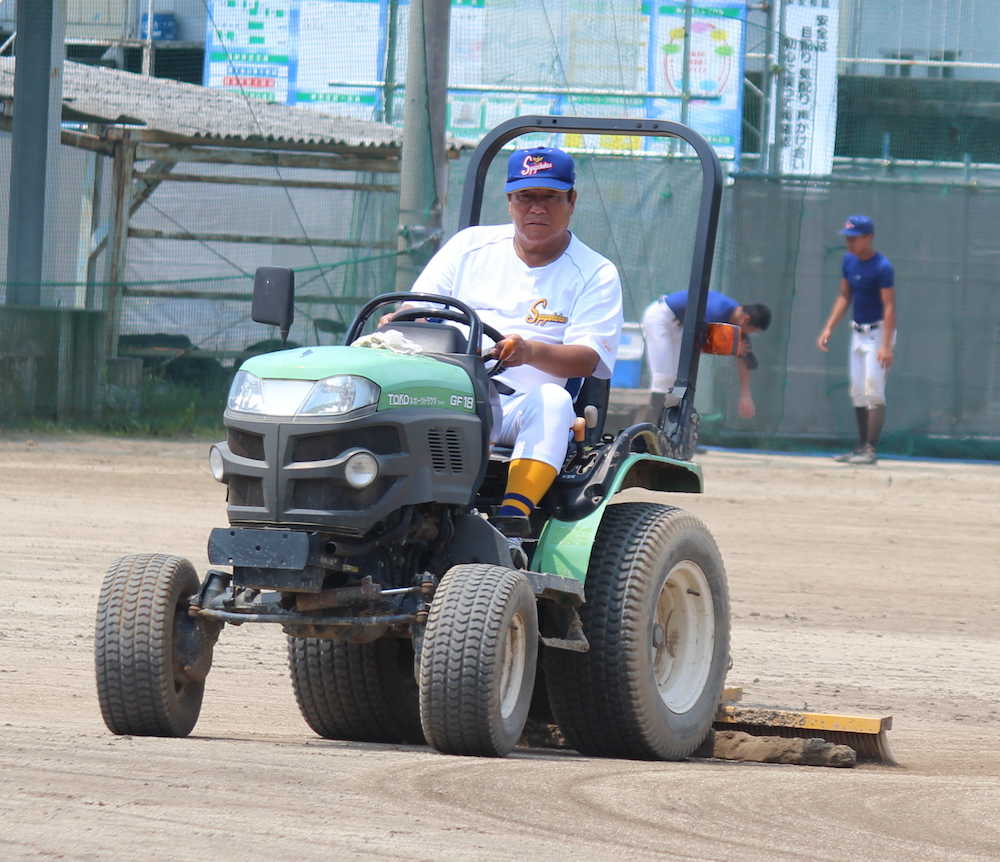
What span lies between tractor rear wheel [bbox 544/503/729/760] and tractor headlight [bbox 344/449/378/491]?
98cm

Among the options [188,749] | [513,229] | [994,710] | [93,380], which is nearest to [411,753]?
[188,749]

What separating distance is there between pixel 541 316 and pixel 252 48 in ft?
61.9

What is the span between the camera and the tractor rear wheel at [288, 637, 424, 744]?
19.0 ft

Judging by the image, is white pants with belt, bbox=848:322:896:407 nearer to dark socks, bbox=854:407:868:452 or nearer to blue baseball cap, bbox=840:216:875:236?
dark socks, bbox=854:407:868:452

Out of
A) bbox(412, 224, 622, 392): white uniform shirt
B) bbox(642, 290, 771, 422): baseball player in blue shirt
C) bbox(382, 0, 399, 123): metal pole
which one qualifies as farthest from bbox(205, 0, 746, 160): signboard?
bbox(412, 224, 622, 392): white uniform shirt

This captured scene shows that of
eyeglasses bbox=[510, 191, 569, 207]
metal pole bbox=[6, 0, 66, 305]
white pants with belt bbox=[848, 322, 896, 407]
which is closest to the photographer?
eyeglasses bbox=[510, 191, 569, 207]

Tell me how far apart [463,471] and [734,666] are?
3210 millimetres

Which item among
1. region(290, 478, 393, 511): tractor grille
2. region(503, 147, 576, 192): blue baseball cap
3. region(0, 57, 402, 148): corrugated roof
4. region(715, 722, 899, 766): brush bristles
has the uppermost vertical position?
region(0, 57, 402, 148): corrugated roof

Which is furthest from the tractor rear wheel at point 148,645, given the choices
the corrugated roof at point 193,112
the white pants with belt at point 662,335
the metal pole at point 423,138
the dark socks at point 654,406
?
the corrugated roof at point 193,112

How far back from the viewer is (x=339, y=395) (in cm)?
487

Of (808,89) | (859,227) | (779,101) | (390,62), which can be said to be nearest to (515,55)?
(390,62)

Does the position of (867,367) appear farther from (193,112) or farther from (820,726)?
(820,726)

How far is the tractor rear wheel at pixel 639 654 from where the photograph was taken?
5477mm

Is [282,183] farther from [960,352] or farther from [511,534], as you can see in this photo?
[511,534]
